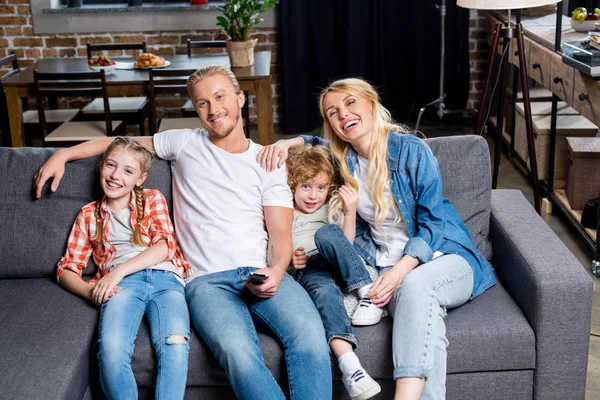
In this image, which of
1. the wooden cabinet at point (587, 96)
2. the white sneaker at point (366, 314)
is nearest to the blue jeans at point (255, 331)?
the white sneaker at point (366, 314)

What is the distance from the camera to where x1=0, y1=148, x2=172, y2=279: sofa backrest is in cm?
259

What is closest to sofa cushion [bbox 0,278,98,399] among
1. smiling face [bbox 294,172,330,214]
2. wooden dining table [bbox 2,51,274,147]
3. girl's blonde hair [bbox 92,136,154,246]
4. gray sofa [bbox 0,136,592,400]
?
gray sofa [bbox 0,136,592,400]

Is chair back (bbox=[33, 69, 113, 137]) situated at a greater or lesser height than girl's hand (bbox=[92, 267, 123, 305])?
greater

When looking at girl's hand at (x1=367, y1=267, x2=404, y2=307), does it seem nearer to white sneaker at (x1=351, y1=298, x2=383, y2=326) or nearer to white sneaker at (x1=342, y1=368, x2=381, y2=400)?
white sneaker at (x1=351, y1=298, x2=383, y2=326)

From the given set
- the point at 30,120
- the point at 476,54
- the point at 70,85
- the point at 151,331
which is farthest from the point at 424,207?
the point at 476,54

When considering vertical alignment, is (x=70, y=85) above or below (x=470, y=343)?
above

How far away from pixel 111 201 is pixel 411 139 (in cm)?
97

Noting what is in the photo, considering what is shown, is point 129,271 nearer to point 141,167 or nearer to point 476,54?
point 141,167

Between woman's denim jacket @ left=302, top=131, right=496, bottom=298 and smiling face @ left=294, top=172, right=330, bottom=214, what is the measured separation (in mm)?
198

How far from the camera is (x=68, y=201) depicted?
8.57 ft

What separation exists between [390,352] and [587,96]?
1.76m

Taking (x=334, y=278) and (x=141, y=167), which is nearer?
(x=334, y=278)

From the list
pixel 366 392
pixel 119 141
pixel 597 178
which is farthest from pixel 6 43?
pixel 366 392

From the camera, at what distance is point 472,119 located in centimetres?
598
